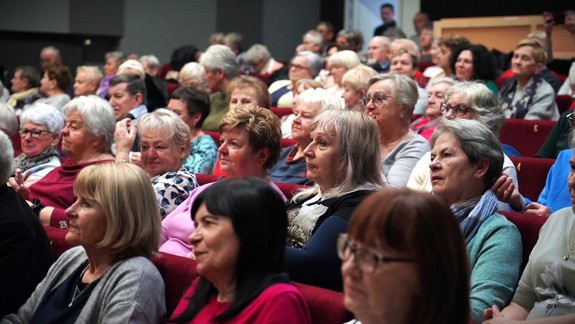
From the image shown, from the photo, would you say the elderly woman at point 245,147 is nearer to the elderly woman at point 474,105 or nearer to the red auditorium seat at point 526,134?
the elderly woman at point 474,105

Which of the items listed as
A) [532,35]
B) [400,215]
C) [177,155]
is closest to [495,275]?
[400,215]

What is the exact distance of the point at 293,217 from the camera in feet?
9.00

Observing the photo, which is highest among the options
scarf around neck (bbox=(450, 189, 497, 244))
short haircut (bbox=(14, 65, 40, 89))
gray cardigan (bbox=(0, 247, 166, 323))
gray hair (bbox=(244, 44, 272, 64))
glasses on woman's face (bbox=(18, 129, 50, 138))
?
gray hair (bbox=(244, 44, 272, 64))

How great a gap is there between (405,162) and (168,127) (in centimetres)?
97

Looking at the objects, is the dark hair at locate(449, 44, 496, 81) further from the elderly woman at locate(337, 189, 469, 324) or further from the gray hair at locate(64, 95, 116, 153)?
the elderly woman at locate(337, 189, 469, 324)

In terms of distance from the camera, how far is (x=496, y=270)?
→ 2.34 metres

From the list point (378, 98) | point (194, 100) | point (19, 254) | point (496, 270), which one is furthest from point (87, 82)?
point (496, 270)

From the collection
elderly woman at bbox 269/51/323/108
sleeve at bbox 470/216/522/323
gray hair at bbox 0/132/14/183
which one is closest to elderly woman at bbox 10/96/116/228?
gray hair at bbox 0/132/14/183

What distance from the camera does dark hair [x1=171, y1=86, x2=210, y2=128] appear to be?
4539 millimetres

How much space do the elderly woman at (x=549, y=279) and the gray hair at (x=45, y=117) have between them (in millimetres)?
2650

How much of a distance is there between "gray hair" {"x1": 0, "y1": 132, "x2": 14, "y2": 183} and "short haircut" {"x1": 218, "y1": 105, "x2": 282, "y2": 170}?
29.6 inches

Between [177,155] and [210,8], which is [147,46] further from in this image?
[177,155]

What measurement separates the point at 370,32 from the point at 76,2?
3.62 metres

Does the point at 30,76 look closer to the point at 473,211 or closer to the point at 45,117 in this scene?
the point at 45,117
